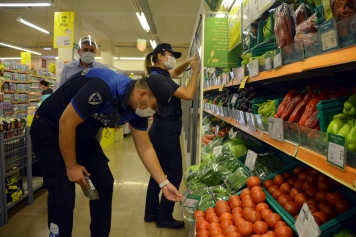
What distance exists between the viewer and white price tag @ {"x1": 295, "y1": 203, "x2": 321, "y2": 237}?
1.16m

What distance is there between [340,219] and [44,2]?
6906 millimetres

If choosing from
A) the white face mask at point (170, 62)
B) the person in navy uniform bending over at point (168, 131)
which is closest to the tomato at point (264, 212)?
the person in navy uniform bending over at point (168, 131)

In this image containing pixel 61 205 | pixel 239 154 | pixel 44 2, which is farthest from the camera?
pixel 44 2

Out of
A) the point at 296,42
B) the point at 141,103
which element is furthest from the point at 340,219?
the point at 141,103

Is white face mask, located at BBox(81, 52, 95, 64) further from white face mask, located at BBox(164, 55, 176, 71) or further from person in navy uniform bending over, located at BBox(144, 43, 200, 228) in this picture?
white face mask, located at BBox(164, 55, 176, 71)

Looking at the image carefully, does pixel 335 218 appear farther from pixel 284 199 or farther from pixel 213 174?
pixel 213 174

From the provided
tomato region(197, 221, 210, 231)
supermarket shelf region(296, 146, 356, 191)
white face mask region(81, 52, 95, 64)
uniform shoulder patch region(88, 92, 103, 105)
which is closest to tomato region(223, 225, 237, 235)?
tomato region(197, 221, 210, 231)

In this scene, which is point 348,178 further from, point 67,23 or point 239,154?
point 67,23

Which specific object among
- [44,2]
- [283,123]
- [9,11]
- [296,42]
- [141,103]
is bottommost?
[283,123]

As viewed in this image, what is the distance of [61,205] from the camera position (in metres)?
1.96

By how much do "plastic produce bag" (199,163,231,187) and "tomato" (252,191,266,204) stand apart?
0.60 metres

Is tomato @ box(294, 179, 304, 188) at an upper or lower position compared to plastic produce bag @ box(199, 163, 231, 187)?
upper

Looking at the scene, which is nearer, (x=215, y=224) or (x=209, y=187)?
(x=215, y=224)

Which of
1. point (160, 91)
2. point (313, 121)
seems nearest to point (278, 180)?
point (313, 121)
